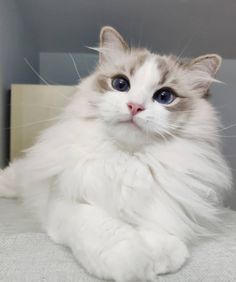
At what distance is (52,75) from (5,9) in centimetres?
86

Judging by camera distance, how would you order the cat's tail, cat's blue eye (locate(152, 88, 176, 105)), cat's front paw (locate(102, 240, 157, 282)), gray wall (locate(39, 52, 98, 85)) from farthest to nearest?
gray wall (locate(39, 52, 98, 85)), the cat's tail, cat's blue eye (locate(152, 88, 176, 105)), cat's front paw (locate(102, 240, 157, 282))

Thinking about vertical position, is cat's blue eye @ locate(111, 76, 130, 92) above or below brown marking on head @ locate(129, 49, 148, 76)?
below

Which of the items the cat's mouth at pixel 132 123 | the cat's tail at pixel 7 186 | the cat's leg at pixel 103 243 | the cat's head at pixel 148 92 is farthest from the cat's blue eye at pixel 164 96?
the cat's tail at pixel 7 186

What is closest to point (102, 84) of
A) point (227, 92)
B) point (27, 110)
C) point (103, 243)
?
point (103, 243)

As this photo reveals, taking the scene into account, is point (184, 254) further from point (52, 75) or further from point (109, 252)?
point (52, 75)

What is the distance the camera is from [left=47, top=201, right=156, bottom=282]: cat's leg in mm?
763

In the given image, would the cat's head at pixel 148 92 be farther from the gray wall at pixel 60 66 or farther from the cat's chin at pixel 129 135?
the gray wall at pixel 60 66

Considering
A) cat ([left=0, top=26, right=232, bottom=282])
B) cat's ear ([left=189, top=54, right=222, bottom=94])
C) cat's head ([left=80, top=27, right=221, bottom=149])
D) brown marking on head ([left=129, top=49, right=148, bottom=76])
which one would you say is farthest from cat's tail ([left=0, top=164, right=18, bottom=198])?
cat's ear ([left=189, top=54, right=222, bottom=94])

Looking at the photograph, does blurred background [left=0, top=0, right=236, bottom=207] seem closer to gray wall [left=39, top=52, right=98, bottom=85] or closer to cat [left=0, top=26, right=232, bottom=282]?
gray wall [left=39, top=52, right=98, bottom=85]

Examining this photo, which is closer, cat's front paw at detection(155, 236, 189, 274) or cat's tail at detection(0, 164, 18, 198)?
cat's front paw at detection(155, 236, 189, 274)

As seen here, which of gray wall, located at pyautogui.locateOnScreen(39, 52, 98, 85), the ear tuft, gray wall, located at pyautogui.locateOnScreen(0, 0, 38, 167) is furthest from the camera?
gray wall, located at pyautogui.locateOnScreen(39, 52, 98, 85)

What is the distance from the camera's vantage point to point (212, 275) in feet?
2.77

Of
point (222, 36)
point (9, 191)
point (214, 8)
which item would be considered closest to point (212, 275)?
point (9, 191)

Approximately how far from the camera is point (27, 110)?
7.14 feet
